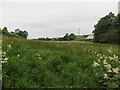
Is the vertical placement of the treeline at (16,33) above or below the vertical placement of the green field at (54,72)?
above

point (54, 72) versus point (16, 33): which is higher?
point (16, 33)

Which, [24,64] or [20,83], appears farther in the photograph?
[24,64]

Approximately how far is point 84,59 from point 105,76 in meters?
2.22

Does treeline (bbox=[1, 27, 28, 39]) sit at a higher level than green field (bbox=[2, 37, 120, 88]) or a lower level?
higher

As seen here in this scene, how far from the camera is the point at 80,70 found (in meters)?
7.49

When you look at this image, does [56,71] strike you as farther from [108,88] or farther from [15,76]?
[108,88]

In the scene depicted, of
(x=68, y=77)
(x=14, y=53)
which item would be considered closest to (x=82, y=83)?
(x=68, y=77)

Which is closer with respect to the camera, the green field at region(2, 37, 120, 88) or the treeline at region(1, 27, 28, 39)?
the green field at region(2, 37, 120, 88)

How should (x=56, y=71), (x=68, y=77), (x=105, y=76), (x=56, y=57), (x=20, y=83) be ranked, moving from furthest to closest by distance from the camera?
(x=56, y=57)
(x=56, y=71)
(x=68, y=77)
(x=105, y=76)
(x=20, y=83)

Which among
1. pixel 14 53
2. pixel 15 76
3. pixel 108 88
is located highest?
pixel 14 53

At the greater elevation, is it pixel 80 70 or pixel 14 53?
pixel 14 53

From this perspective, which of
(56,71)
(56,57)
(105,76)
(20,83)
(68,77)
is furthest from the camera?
(56,57)

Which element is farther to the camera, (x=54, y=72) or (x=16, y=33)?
(x=16, y=33)

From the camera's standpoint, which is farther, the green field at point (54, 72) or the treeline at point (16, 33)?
the treeline at point (16, 33)
